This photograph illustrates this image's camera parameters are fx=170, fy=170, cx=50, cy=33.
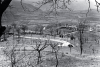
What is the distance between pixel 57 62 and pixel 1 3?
27.6 m

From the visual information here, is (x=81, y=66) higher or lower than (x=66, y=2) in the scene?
lower

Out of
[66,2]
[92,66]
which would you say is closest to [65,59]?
[92,66]

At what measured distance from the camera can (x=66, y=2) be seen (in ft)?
14.6

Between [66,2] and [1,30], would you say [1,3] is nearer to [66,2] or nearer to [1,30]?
[1,30]

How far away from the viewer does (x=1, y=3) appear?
3.89 metres

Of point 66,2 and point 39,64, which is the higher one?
point 66,2

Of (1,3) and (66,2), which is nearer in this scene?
(1,3)

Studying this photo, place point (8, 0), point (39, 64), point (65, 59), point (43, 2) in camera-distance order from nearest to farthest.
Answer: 1. point (8, 0)
2. point (43, 2)
3. point (39, 64)
4. point (65, 59)

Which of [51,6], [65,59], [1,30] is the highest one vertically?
[51,6]

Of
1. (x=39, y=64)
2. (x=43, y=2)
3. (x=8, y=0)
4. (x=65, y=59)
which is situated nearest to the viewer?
(x=8, y=0)

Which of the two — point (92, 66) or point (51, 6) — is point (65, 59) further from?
point (51, 6)

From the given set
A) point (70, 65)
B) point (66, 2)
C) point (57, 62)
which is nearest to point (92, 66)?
point (70, 65)

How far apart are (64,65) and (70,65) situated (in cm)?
106

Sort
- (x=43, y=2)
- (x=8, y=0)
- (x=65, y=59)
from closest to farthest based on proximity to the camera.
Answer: (x=8, y=0)
(x=43, y=2)
(x=65, y=59)
